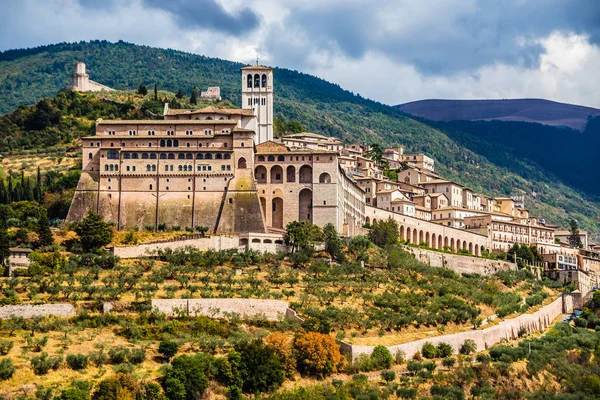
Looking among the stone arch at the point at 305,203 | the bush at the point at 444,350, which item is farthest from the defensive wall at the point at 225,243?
the bush at the point at 444,350

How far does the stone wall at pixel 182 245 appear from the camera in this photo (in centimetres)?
7388

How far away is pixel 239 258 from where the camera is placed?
75875 mm

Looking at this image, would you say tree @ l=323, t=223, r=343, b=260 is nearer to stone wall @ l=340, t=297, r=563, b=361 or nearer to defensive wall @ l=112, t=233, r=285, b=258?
defensive wall @ l=112, t=233, r=285, b=258

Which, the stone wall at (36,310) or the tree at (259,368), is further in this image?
the stone wall at (36,310)

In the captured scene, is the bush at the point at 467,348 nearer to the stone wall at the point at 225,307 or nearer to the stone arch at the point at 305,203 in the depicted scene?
the stone wall at the point at 225,307

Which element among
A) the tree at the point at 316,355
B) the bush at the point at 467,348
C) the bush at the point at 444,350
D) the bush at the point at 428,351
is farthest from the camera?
the bush at the point at 467,348

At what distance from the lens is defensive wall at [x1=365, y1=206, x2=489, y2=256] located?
3733 inches

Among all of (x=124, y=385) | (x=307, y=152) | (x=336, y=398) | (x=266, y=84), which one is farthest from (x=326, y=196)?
(x=124, y=385)

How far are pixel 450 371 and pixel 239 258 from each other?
737 inches

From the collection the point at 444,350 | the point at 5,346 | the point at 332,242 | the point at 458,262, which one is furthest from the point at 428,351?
the point at 458,262

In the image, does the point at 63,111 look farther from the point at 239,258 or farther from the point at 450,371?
the point at 450,371

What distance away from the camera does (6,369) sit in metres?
53.9

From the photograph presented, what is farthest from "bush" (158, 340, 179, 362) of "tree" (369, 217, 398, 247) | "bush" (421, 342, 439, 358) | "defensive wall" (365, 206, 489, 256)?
"defensive wall" (365, 206, 489, 256)

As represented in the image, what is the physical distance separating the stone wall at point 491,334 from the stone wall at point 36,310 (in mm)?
16071
